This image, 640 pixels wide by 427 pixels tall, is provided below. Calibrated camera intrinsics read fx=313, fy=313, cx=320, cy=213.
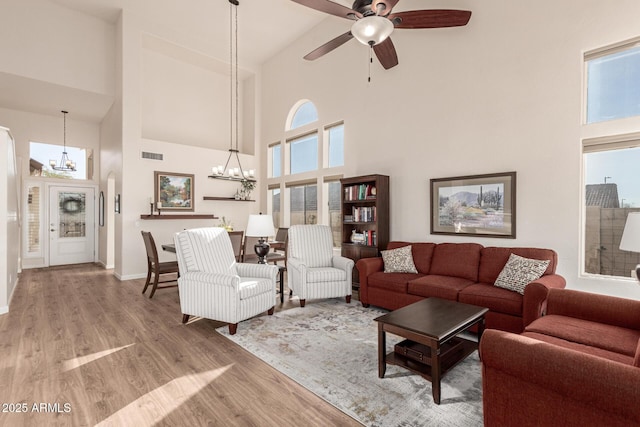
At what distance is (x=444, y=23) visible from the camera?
3156 mm

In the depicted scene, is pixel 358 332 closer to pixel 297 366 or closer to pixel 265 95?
pixel 297 366

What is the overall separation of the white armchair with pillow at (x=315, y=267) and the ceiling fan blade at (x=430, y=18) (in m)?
2.96

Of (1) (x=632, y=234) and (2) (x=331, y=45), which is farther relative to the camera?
(2) (x=331, y=45)

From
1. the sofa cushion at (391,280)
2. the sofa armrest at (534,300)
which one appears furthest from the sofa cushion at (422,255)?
the sofa armrest at (534,300)

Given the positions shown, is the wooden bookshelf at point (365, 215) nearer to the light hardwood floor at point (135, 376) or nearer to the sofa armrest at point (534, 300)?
the sofa armrest at point (534, 300)

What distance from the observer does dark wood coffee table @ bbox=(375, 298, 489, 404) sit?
2168 millimetres

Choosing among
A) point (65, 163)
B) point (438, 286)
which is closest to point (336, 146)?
point (438, 286)

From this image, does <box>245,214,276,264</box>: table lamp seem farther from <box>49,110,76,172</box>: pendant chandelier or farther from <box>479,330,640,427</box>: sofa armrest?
<box>49,110,76,172</box>: pendant chandelier

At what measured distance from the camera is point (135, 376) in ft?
8.23

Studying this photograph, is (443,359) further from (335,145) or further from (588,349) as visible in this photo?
(335,145)

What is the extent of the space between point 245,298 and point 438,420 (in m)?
2.21

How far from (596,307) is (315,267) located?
125 inches

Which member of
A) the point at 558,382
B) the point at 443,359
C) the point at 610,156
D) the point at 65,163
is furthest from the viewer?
the point at 65,163

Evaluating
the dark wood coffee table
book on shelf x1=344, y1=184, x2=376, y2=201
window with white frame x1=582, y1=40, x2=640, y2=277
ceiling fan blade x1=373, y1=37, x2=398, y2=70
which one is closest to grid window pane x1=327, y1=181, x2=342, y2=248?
book on shelf x1=344, y1=184, x2=376, y2=201
